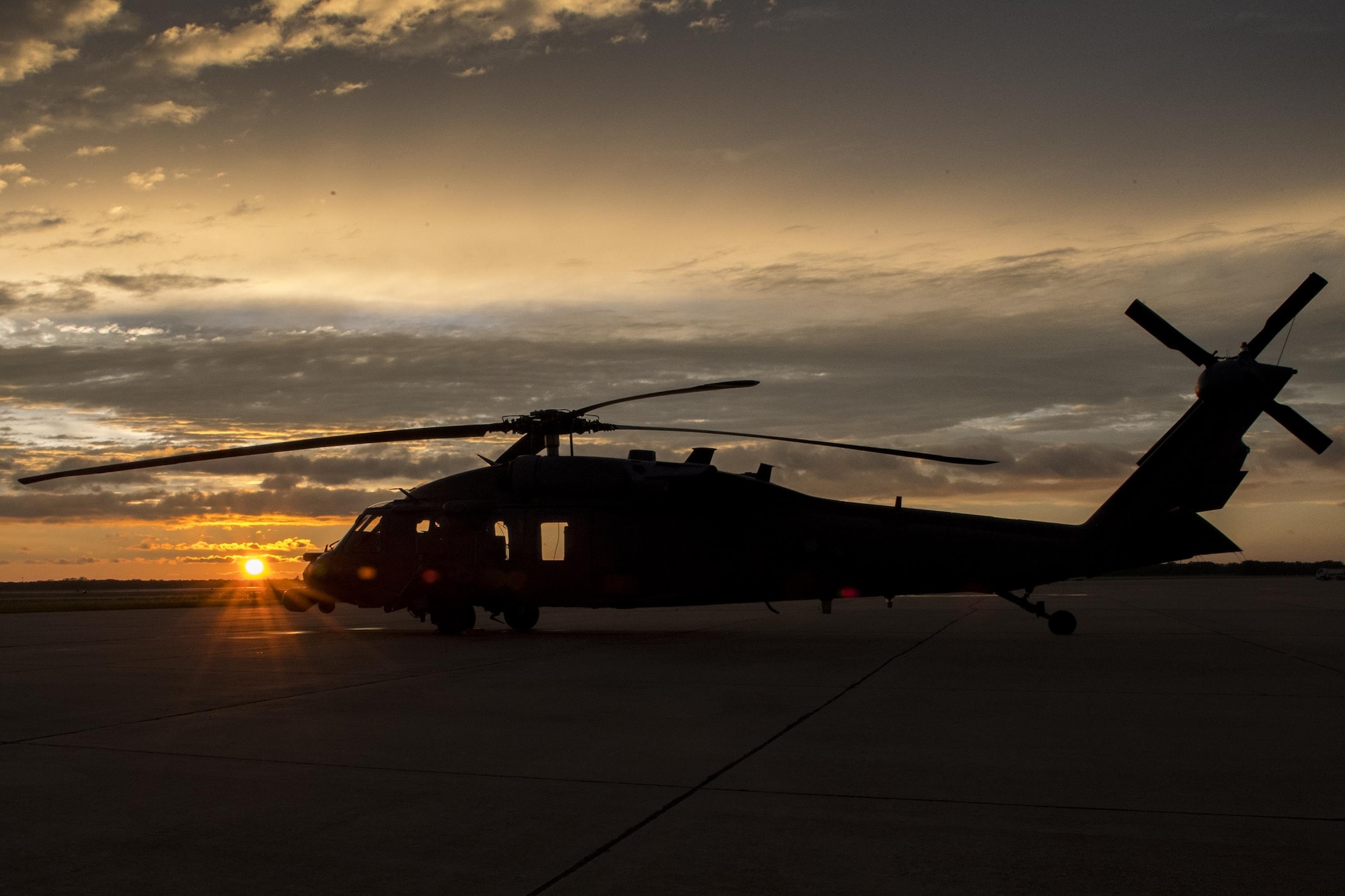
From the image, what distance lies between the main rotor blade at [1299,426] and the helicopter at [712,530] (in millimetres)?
29

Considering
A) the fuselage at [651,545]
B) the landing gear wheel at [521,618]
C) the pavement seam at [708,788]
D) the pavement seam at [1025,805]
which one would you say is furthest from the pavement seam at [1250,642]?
the landing gear wheel at [521,618]

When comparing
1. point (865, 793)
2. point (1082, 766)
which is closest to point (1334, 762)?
point (1082, 766)

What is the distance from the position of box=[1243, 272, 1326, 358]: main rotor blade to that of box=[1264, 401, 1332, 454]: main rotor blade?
0.95 meters

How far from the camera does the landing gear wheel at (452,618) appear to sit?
20766mm

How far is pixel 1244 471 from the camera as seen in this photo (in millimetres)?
17219

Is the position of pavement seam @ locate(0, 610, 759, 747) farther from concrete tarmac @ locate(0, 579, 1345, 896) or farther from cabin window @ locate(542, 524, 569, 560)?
cabin window @ locate(542, 524, 569, 560)

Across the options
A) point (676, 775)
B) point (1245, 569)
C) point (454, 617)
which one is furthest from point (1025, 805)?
point (1245, 569)

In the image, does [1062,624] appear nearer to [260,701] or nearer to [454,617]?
[454,617]

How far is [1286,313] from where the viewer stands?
16.5 meters

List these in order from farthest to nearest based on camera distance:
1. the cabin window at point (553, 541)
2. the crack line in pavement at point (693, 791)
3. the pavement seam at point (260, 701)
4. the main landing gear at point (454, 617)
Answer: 1. the main landing gear at point (454, 617)
2. the cabin window at point (553, 541)
3. the pavement seam at point (260, 701)
4. the crack line in pavement at point (693, 791)

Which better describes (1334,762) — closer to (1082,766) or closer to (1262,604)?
(1082,766)

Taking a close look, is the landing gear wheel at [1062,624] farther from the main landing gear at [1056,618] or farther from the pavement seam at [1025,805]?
the pavement seam at [1025,805]

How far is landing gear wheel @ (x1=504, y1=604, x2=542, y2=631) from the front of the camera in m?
21.8

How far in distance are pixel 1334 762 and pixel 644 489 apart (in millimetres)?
13092
